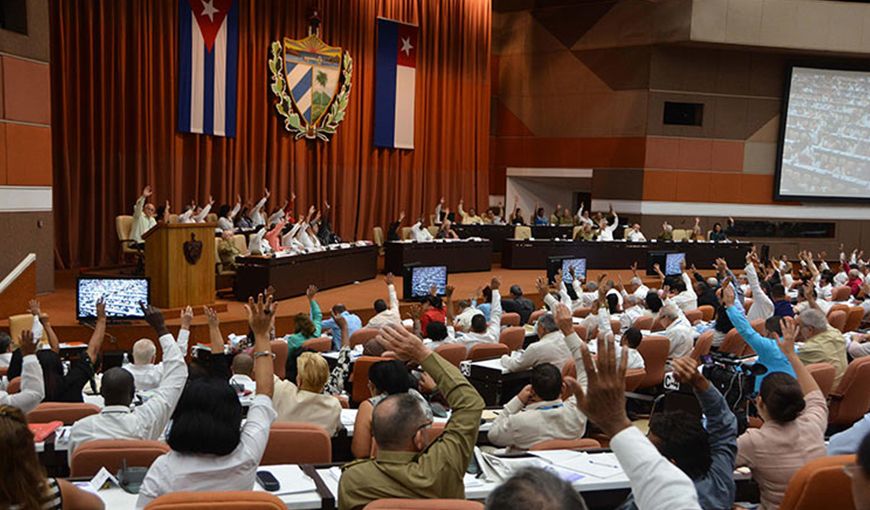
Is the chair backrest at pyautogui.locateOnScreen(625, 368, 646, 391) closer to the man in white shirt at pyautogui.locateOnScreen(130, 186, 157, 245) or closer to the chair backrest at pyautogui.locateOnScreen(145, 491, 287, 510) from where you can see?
the chair backrest at pyautogui.locateOnScreen(145, 491, 287, 510)

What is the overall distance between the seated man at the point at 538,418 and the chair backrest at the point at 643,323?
4.33 m

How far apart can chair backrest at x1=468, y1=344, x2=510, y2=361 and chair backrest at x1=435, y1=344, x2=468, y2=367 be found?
14cm

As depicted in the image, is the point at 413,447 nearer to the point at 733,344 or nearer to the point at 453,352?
the point at 453,352

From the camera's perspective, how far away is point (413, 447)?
108 inches

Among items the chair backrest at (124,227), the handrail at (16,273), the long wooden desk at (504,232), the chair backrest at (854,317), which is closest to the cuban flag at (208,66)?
the chair backrest at (124,227)

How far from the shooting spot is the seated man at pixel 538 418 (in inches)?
169

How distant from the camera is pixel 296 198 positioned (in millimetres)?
17078

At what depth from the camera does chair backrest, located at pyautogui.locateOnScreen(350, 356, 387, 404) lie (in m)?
6.05

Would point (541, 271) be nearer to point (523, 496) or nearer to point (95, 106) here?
point (95, 106)

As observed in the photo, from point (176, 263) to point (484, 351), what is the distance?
437 centimetres

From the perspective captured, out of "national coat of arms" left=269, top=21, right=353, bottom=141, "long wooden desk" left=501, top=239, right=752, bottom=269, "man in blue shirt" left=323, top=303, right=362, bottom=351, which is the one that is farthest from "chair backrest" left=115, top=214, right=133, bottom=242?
"long wooden desk" left=501, top=239, right=752, bottom=269

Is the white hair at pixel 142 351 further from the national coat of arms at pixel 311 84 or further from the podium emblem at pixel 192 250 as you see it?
the national coat of arms at pixel 311 84

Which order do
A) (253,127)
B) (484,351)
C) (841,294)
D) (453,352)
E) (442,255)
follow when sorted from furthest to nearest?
(442,255) → (253,127) → (841,294) → (484,351) → (453,352)

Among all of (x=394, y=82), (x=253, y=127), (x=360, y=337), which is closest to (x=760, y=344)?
(x=360, y=337)
